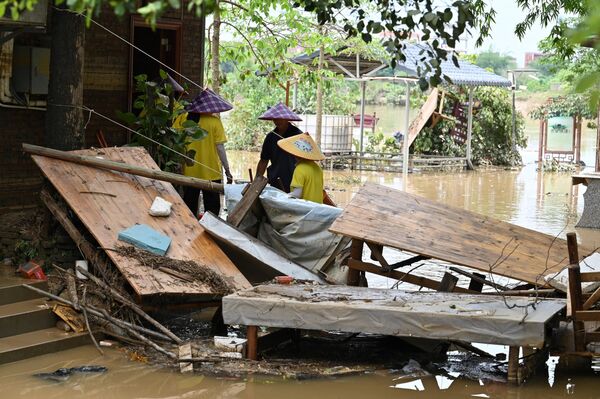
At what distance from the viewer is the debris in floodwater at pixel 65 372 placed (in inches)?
315

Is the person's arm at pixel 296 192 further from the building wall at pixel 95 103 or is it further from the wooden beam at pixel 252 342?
the building wall at pixel 95 103

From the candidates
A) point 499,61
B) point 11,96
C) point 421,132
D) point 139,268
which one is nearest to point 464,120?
point 421,132

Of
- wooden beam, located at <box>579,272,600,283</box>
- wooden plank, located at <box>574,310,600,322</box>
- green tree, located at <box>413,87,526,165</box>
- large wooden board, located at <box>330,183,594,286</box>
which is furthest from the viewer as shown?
green tree, located at <box>413,87,526,165</box>

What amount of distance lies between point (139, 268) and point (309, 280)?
69.2 inches

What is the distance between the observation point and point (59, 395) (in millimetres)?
7676

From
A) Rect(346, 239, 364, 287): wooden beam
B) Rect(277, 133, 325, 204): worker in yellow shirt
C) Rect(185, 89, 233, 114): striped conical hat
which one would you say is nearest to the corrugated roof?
Rect(185, 89, 233, 114): striped conical hat

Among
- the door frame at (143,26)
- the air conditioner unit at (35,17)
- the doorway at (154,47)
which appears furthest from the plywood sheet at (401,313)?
the doorway at (154,47)

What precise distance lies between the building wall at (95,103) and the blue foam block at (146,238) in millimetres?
2407

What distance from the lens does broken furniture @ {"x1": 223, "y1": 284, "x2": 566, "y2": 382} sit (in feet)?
25.8

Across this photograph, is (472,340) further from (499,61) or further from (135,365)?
(499,61)

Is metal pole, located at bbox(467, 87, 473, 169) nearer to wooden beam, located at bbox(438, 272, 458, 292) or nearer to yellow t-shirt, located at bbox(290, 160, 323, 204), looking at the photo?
yellow t-shirt, located at bbox(290, 160, 323, 204)

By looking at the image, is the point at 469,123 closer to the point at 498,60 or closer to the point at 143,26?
the point at 143,26

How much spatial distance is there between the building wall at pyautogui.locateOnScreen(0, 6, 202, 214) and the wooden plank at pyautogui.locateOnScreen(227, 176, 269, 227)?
2.69m

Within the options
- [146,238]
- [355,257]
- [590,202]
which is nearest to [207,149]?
[146,238]
